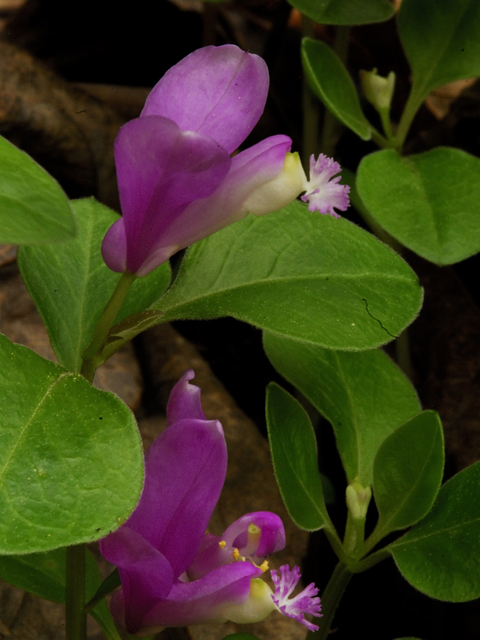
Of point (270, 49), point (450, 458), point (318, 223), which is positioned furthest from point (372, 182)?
point (270, 49)

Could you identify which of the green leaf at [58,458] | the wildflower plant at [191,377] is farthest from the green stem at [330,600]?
the green leaf at [58,458]

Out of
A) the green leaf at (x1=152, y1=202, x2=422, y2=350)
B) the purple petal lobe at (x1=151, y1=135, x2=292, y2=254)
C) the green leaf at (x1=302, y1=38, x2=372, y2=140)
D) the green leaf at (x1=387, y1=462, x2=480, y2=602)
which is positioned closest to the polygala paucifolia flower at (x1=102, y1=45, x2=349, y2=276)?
the purple petal lobe at (x1=151, y1=135, x2=292, y2=254)

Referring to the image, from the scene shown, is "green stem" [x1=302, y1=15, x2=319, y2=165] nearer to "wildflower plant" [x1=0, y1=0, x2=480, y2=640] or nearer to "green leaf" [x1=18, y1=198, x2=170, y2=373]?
"wildflower plant" [x1=0, y1=0, x2=480, y2=640]

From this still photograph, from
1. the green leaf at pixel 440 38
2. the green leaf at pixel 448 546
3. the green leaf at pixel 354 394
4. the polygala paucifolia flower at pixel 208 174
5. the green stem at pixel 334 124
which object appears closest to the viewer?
the polygala paucifolia flower at pixel 208 174

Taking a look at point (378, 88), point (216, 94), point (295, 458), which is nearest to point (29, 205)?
point (216, 94)

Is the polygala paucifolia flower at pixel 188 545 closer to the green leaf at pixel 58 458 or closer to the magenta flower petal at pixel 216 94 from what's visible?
the green leaf at pixel 58 458

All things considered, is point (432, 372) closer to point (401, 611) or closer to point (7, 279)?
point (401, 611)

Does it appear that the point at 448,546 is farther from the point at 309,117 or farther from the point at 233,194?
the point at 309,117
